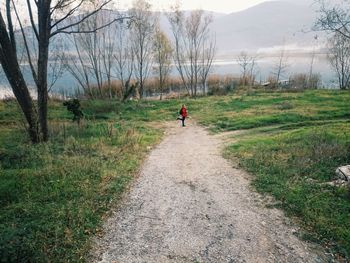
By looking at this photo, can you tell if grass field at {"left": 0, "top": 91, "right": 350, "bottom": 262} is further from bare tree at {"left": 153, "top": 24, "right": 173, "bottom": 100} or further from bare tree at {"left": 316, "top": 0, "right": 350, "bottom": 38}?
bare tree at {"left": 153, "top": 24, "right": 173, "bottom": 100}

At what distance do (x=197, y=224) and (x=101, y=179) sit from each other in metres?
3.45

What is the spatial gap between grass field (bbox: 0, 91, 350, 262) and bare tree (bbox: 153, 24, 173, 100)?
20574 millimetres

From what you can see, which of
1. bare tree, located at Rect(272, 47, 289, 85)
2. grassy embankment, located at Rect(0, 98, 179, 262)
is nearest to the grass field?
grassy embankment, located at Rect(0, 98, 179, 262)

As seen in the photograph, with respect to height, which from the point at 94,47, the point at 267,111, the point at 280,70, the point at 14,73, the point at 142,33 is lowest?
the point at 267,111

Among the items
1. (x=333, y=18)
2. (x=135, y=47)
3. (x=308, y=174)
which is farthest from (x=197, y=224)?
(x=135, y=47)

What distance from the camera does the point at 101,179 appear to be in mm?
8750

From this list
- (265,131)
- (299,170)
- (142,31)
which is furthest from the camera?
(142,31)

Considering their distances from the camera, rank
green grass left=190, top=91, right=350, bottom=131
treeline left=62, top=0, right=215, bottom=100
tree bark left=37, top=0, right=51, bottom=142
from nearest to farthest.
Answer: tree bark left=37, top=0, right=51, bottom=142 → green grass left=190, top=91, right=350, bottom=131 → treeline left=62, top=0, right=215, bottom=100

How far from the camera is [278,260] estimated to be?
5.40 metres

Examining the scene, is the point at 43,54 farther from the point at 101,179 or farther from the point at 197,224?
the point at 197,224

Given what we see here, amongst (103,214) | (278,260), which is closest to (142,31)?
(103,214)

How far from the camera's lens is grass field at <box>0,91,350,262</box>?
583 cm

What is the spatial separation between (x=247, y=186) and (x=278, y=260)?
11.2 feet

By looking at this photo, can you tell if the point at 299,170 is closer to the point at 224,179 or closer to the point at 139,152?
the point at 224,179
